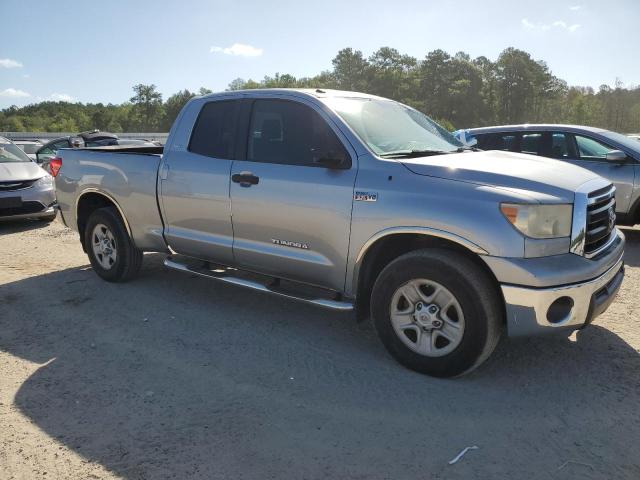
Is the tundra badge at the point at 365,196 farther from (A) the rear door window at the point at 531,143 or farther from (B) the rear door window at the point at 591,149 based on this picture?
(B) the rear door window at the point at 591,149

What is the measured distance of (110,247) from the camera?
5855mm

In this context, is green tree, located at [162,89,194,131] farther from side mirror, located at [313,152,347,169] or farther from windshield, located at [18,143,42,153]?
side mirror, located at [313,152,347,169]

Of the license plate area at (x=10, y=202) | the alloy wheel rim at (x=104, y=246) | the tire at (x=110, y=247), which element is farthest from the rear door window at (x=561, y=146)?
the license plate area at (x=10, y=202)

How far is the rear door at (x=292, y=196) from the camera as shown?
12.8ft

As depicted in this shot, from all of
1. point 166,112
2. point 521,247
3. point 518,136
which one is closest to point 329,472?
point 521,247

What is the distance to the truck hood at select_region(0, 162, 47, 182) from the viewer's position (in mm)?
9061

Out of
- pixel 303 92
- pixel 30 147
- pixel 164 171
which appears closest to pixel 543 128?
pixel 303 92

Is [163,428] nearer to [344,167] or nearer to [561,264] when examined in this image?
[344,167]

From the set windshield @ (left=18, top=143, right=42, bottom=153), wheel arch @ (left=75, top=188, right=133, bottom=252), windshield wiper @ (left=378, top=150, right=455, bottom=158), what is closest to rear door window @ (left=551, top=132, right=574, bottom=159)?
windshield wiper @ (left=378, top=150, right=455, bottom=158)

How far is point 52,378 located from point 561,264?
346 cm

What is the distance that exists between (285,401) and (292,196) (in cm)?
155

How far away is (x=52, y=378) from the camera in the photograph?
3703 mm

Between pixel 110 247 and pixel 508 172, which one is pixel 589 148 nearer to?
pixel 508 172

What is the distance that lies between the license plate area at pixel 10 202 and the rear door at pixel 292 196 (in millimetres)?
6129
